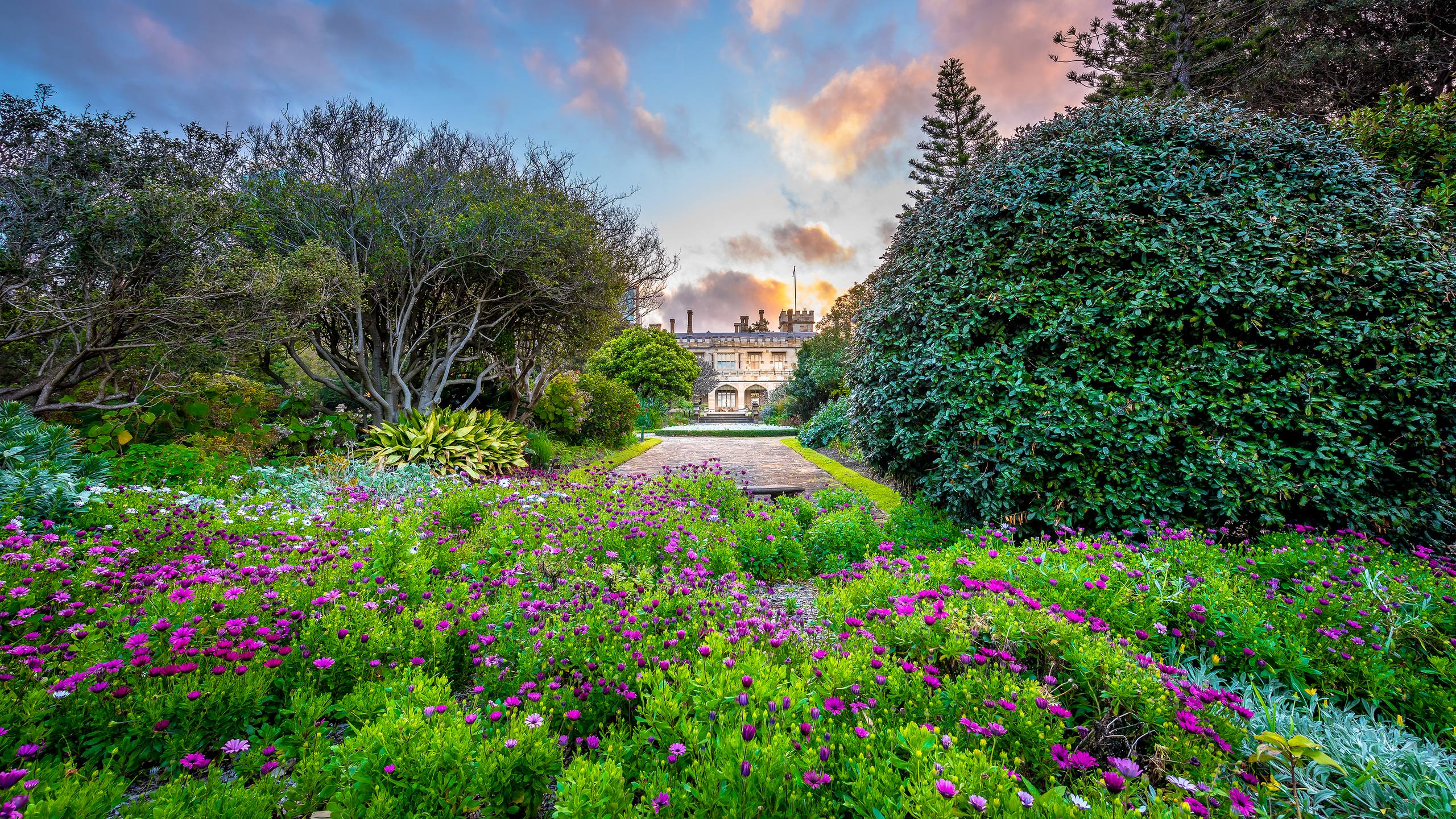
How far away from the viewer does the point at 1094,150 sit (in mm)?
4617

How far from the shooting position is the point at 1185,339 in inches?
165

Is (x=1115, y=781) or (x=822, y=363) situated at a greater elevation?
(x=822, y=363)

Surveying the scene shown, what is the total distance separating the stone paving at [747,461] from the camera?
9.09 m

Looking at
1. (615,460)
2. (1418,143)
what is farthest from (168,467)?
(1418,143)

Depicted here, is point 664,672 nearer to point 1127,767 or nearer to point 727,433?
point 1127,767

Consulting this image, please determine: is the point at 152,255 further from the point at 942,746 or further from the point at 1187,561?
the point at 1187,561

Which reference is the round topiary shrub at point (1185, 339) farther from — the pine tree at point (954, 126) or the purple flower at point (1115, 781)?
the pine tree at point (954, 126)

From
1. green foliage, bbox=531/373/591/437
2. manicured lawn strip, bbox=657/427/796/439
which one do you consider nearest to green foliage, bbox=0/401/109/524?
green foliage, bbox=531/373/591/437

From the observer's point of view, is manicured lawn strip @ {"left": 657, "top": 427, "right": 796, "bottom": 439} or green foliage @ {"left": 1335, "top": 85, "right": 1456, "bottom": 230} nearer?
green foliage @ {"left": 1335, "top": 85, "right": 1456, "bottom": 230}

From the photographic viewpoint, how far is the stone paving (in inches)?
358

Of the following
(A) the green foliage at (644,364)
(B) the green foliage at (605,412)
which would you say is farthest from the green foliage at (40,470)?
(A) the green foliage at (644,364)

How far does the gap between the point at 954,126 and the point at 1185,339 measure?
17.8 metres

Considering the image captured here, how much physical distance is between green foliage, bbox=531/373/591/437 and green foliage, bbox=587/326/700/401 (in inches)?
560

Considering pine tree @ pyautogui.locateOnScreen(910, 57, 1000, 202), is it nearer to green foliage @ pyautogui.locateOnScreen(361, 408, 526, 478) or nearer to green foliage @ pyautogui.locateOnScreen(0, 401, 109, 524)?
green foliage @ pyautogui.locateOnScreen(361, 408, 526, 478)
